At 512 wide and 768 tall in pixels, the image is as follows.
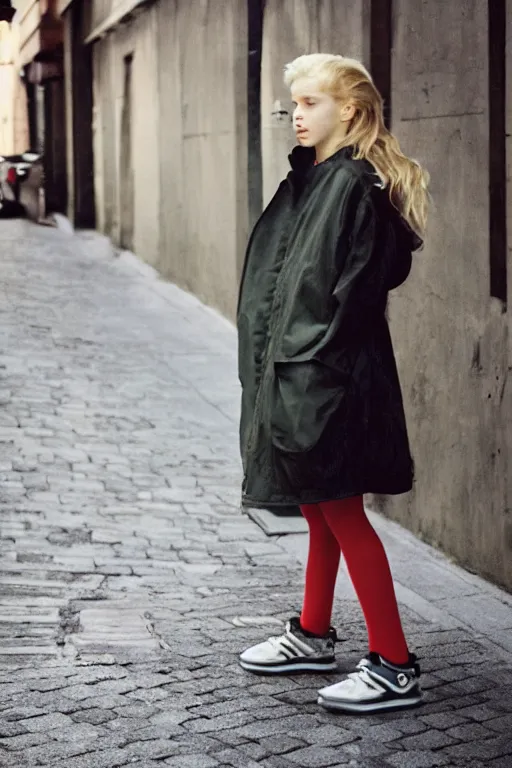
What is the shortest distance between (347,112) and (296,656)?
1711 millimetres

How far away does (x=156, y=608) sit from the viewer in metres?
5.60

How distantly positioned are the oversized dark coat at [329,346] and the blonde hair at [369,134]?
4 centimetres

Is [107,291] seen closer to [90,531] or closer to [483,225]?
[90,531]

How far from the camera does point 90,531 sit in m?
6.82

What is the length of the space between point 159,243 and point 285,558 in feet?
33.0

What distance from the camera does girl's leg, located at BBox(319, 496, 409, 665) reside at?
14.3ft

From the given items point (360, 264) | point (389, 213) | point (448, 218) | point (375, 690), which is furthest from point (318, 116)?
point (448, 218)

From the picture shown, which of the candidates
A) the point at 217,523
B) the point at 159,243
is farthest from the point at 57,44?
the point at 217,523

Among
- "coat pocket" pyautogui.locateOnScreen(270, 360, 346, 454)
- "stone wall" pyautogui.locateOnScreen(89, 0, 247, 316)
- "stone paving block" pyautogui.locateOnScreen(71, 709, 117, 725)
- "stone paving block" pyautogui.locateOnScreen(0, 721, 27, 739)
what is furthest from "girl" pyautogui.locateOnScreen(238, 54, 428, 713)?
"stone wall" pyautogui.locateOnScreen(89, 0, 247, 316)

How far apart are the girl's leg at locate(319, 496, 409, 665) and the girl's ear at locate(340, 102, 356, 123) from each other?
111 centimetres

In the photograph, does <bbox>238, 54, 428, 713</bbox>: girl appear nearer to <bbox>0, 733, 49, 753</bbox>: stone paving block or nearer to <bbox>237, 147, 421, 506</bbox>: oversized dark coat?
<bbox>237, 147, 421, 506</bbox>: oversized dark coat

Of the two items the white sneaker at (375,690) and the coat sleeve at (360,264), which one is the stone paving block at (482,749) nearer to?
the white sneaker at (375,690)

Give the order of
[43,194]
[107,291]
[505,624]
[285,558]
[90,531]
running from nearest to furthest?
[505,624] < [285,558] < [90,531] < [107,291] < [43,194]

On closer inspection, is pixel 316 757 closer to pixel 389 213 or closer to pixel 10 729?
pixel 10 729
